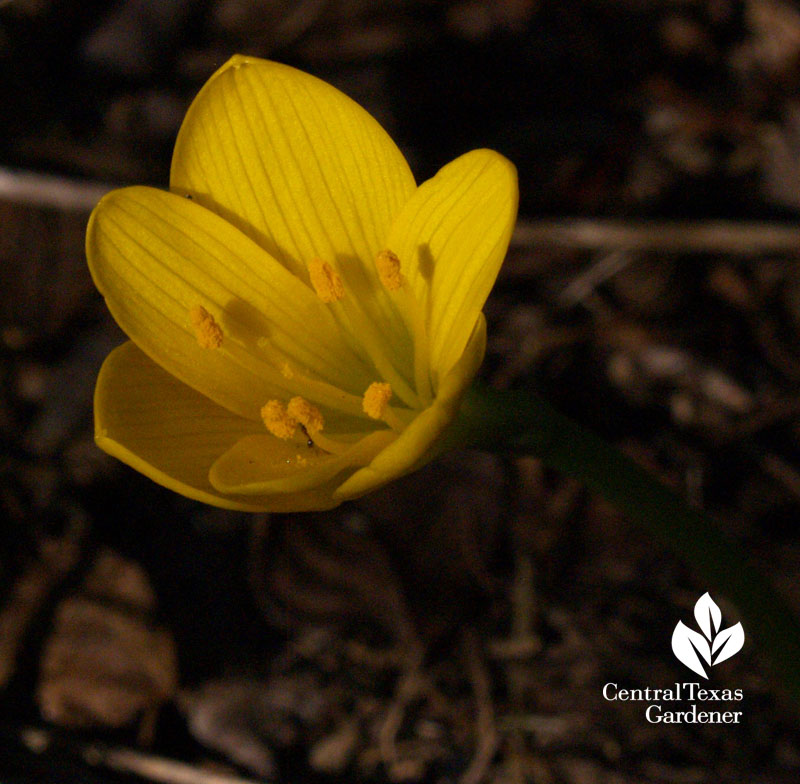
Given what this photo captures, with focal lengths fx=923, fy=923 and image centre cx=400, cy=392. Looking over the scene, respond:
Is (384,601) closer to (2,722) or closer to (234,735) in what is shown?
(234,735)

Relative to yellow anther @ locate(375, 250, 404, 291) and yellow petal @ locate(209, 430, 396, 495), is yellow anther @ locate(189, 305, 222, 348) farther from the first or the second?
yellow anther @ locate(375, 250, 404, 291)

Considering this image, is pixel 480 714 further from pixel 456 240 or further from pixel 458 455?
pixel 456 240

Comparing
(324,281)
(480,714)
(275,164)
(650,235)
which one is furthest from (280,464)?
(650,235)

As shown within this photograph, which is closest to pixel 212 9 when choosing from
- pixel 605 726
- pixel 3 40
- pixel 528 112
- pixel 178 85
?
pixel 178 85

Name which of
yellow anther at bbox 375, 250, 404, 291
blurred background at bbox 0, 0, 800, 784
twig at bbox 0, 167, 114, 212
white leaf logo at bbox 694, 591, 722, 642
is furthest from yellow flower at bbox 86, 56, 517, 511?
twig at bbox 0, 167, 114, 212

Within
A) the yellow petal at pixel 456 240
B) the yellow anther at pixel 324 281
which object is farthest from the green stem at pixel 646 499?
the yellow anther at pixel 324 281

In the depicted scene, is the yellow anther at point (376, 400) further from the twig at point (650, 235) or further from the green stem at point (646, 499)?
the twig at point (650, 235)

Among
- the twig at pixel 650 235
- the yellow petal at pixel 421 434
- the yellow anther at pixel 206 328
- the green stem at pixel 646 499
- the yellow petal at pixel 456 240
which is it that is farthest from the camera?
the twig at pixel 650 235
